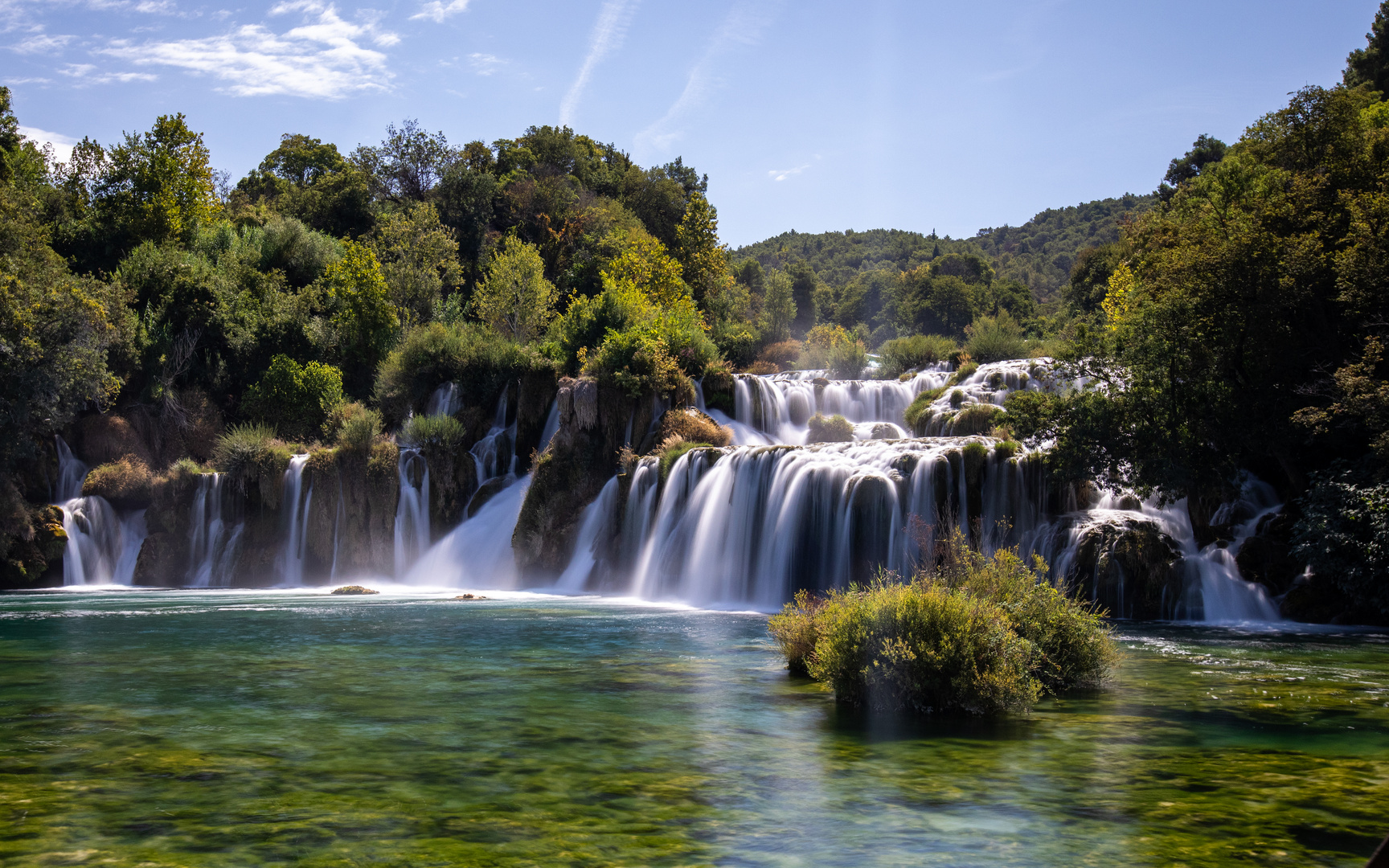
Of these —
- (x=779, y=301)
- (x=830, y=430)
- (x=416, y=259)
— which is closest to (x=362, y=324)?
(x=416, y=259)

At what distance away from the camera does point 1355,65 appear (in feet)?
190

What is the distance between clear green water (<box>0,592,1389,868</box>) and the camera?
21.8 feet

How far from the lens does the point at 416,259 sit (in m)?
51.5

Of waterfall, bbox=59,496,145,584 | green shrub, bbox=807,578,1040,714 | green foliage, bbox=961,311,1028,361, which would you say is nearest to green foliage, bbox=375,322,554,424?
waterfall, bbox=59,496,145,584

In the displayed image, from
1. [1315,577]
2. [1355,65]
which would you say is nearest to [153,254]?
[1315,577]

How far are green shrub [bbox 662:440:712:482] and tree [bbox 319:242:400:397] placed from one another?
20105mm

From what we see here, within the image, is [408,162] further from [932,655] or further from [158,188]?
[932,655]

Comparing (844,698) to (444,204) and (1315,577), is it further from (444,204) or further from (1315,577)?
(444,204)

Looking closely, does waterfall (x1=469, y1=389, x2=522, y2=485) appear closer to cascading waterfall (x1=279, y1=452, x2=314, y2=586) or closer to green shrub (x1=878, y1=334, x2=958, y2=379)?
cascading waterfall (x1=279, y1=452, x2=314, y2=586)

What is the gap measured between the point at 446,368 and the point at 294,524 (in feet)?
29.4

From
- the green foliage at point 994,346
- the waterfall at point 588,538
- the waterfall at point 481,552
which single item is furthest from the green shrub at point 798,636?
the green foliage at point 994,346

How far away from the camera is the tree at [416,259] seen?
1957 inches

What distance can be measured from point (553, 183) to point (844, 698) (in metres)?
58.4

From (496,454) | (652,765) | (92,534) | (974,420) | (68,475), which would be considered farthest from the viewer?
(496,454)
